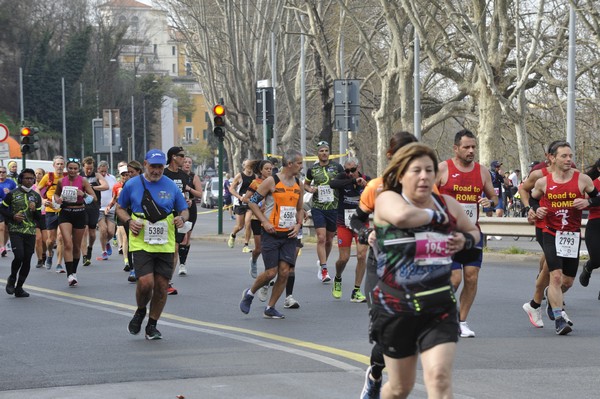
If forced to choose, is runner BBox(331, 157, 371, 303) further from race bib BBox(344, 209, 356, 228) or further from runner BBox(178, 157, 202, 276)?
runner BBox(178, 157, 202, 276)

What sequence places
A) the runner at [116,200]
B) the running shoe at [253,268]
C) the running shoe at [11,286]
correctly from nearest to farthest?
the running shoe at [11,286]
the running shoe at [253,268]
the runner at [116,200]

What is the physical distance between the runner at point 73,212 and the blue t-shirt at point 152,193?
5.43 meters

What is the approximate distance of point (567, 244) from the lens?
10.8m

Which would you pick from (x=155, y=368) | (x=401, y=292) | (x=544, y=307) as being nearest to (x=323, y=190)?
(x=544, y=307)

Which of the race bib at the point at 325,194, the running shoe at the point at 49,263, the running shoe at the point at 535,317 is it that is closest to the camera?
the running shoe at the point at 535,317

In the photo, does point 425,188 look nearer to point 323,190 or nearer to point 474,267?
point 474,267

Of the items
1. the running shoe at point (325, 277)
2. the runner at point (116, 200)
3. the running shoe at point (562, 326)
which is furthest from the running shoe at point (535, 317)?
the runner at point (116, 200)

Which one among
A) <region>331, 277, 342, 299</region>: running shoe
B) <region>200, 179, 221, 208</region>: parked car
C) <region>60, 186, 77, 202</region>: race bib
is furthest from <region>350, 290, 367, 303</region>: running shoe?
<region>200, 179, 221, 208</region>: parked car

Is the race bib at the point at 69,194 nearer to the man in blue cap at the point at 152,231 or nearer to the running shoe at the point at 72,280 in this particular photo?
the running shoe at the point at 72,280

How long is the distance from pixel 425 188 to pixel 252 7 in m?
43.1

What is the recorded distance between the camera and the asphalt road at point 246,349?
8195 mm

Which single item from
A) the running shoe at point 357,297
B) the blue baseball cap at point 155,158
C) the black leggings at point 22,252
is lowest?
the running shoe at point 357,297

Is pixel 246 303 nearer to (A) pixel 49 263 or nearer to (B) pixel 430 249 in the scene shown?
(B) pixel 430 249

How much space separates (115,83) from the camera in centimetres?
9881
